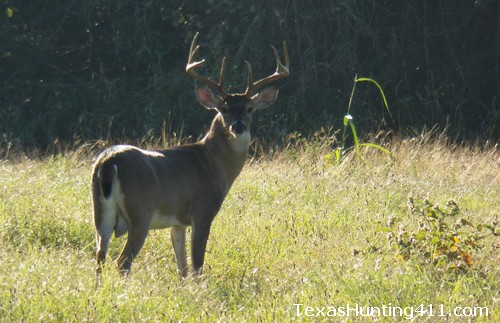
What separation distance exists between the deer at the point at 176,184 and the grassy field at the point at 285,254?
176 millimetres

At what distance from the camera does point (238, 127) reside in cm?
756

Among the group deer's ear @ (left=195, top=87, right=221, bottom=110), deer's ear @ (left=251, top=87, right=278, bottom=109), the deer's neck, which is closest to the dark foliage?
deer's ear @ (left=251, top=87, right=278, bottom=109)

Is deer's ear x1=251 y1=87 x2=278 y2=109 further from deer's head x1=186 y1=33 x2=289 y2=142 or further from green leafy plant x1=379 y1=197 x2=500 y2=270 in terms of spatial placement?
green leafy plant x1=379 y1=197 x2=500 y2=270

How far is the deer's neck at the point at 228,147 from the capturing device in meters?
7.59

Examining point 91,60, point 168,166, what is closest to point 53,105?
point 91,60

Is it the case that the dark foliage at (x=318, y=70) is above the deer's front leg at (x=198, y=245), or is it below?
below

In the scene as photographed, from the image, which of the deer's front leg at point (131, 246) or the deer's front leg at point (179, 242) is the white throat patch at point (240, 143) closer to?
the deer's front leg at point (179, 242)

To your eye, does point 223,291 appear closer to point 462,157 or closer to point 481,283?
point 481,283

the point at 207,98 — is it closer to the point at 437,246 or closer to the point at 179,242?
the point at 179,242

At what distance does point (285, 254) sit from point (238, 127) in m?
1.04

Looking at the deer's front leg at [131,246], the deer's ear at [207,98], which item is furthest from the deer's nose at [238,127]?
the deer's front leg at [131,246]

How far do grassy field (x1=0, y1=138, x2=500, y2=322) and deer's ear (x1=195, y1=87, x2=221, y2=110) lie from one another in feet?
2.61

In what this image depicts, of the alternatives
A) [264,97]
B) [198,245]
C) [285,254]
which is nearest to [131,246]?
[198,245]

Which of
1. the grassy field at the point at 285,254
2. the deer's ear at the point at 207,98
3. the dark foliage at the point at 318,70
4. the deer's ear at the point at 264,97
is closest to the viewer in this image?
the grassy field at the point at 285,254
